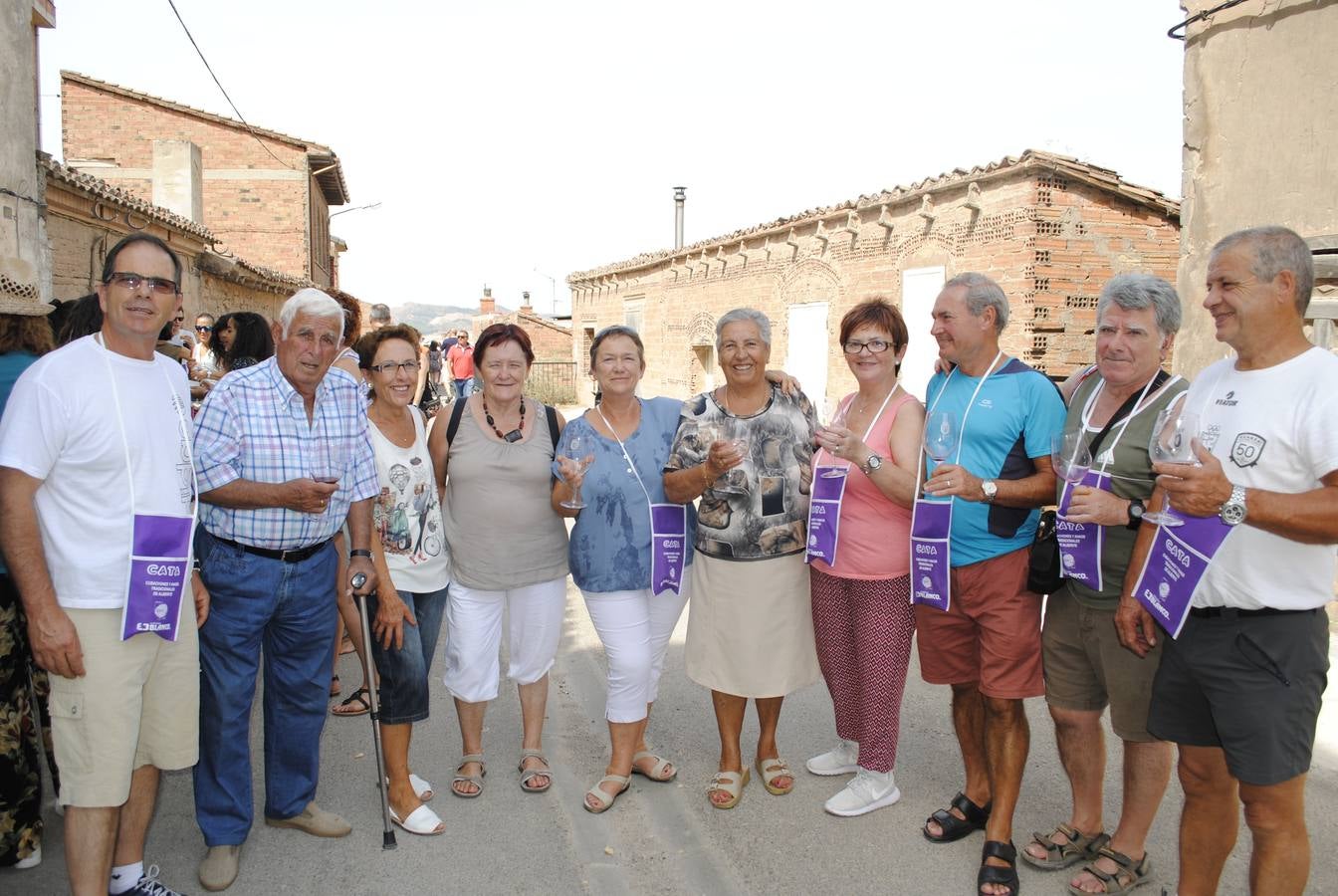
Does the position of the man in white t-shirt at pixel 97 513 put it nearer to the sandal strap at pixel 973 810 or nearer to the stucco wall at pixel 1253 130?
the sandal strap at pixel 973 810

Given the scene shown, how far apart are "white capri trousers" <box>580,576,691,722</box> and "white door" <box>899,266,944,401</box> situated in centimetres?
1003

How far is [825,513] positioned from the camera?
145 inches

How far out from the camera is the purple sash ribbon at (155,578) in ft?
9.03

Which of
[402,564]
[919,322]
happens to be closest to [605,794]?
[402,564]

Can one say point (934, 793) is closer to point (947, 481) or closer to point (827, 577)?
point (827, 577)

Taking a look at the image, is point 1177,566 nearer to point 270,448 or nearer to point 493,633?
point 493,633

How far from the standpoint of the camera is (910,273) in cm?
1384

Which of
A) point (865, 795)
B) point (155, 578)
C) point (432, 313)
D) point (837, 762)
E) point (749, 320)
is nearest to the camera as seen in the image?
point (155, 578)

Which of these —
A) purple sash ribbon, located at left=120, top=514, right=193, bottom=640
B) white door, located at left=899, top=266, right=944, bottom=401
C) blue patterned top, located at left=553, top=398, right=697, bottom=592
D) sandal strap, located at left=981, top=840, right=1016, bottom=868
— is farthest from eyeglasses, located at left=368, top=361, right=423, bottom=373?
white door, located at left=899, top=266, right=944, bottom=401

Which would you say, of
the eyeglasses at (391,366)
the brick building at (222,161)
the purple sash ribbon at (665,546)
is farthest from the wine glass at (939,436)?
the brick building at (222,161)

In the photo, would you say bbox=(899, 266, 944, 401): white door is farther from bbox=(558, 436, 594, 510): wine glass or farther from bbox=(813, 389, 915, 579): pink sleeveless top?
bbox=(558, 436, 594, 510): wine glass

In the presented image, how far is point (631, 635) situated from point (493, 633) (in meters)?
0.62

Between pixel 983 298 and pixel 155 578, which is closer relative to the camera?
pixel 155 578

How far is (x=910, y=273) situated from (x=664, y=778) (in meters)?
11.2
